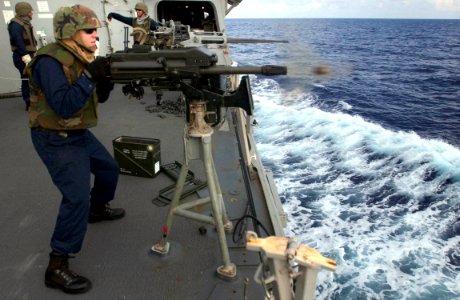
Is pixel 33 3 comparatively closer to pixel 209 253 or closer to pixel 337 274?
pixel 209 253

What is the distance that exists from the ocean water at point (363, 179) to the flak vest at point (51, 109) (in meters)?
1.39

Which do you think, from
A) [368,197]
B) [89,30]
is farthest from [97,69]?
[368,197]

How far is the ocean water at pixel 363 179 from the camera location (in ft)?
16.4

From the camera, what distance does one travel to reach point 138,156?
4328mm

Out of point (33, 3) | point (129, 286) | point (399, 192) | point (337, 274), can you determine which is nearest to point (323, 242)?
point (337, 274)

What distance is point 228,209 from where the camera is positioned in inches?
147

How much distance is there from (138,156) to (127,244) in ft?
4.46

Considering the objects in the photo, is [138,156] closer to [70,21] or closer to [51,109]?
[51,109]

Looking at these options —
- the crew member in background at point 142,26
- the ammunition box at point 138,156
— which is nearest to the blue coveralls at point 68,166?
the ammunition box at point 138,156

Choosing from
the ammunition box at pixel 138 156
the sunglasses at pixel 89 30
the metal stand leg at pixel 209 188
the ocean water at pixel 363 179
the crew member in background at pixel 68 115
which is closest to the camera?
the crew member in background at pixel 68 115

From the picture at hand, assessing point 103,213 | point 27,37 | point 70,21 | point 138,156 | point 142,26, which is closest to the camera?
point 70,21

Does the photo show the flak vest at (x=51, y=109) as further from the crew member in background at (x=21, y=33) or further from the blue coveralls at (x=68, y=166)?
the crew member in background at (x=21, y=33)

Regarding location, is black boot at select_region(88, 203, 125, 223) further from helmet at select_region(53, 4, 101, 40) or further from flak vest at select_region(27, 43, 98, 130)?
helmet at select_region(53, 4, 101, 40)

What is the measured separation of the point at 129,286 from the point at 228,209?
1317 mm
